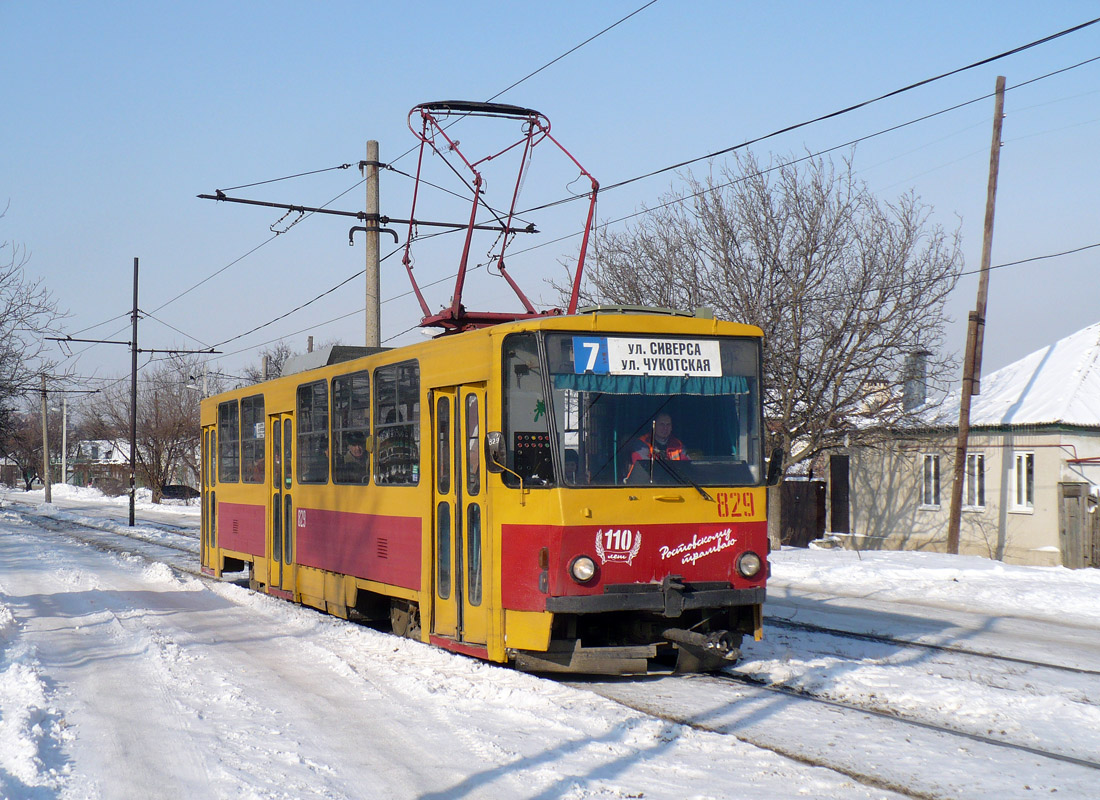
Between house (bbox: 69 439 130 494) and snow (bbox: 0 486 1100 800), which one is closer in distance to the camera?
snow (bbox: 0 486 1100 800)

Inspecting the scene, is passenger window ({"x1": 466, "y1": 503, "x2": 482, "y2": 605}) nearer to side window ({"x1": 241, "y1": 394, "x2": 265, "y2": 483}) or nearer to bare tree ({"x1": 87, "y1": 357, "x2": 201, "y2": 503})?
side window ({"x1": 241, "y1": 394, "x2": 265, "y2": 483})

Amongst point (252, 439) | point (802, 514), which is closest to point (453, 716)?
point (252, 439)

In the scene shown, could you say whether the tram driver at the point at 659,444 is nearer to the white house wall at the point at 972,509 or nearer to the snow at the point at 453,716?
the snow at the point at 453,716

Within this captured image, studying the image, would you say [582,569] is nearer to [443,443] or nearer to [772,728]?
[772,728]

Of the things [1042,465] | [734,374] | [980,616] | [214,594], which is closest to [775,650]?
[734,374]

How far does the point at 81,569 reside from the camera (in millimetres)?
19281

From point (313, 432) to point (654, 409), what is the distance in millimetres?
5711

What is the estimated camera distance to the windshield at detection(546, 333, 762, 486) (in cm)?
834

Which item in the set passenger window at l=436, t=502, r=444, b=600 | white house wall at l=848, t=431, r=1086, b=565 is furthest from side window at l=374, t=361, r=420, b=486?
white house wall at l=848, t=431, r=1086, b=565

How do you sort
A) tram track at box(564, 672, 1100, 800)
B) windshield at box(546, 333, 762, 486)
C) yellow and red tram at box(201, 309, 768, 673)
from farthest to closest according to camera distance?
1. windshield at box(546, 333, 762, 486)
2. yellow and red tram at box(201, 309, 768, 673)
3. tram track at box(564, 672, 1100, 800)

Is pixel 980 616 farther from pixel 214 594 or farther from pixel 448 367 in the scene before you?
pixel 214 594

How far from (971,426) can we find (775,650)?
19.9 meters

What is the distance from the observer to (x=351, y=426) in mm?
11664

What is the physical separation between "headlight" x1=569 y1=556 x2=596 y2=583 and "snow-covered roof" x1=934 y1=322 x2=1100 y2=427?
64.6ft
